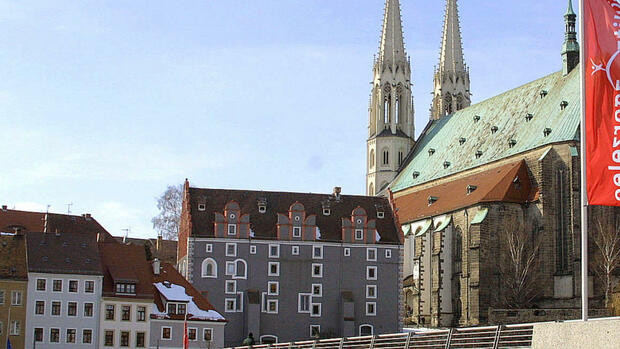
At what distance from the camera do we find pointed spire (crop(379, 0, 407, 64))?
420 ft

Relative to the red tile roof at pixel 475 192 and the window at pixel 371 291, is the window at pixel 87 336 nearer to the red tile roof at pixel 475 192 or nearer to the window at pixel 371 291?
the window at pixel 371 291

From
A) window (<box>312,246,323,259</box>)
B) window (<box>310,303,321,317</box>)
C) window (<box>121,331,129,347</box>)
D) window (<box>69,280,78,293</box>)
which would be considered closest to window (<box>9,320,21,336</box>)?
window (<box>69,280,78,293</box>)

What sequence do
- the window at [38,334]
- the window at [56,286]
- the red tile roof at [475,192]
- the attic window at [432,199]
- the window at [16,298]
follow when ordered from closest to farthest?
the window at [38,334] → the window at [16,298] → the window at [56,286] → the red tile roof at [475,192] → the attic window at [432,199]

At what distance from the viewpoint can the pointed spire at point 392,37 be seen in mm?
128000

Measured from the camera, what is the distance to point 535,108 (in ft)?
332

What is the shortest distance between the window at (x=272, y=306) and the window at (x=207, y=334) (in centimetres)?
1122

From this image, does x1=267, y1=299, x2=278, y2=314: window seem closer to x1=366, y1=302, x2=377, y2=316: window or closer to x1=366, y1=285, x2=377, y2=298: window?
x1=366, y1=302, x2=377, y2=316: window

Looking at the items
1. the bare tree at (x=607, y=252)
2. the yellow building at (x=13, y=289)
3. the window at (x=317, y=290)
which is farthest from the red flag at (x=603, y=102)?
the window at (x=317, y=290)

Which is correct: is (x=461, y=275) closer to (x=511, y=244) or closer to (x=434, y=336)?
(x=511, y=244)

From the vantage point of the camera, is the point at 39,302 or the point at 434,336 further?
the point at 39,302

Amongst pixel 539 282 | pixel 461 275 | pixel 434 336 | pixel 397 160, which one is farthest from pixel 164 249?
pixel 434 336

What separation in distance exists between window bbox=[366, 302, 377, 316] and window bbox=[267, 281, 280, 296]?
7.29 metres

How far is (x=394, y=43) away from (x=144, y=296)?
61027 mm

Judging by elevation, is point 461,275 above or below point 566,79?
below
